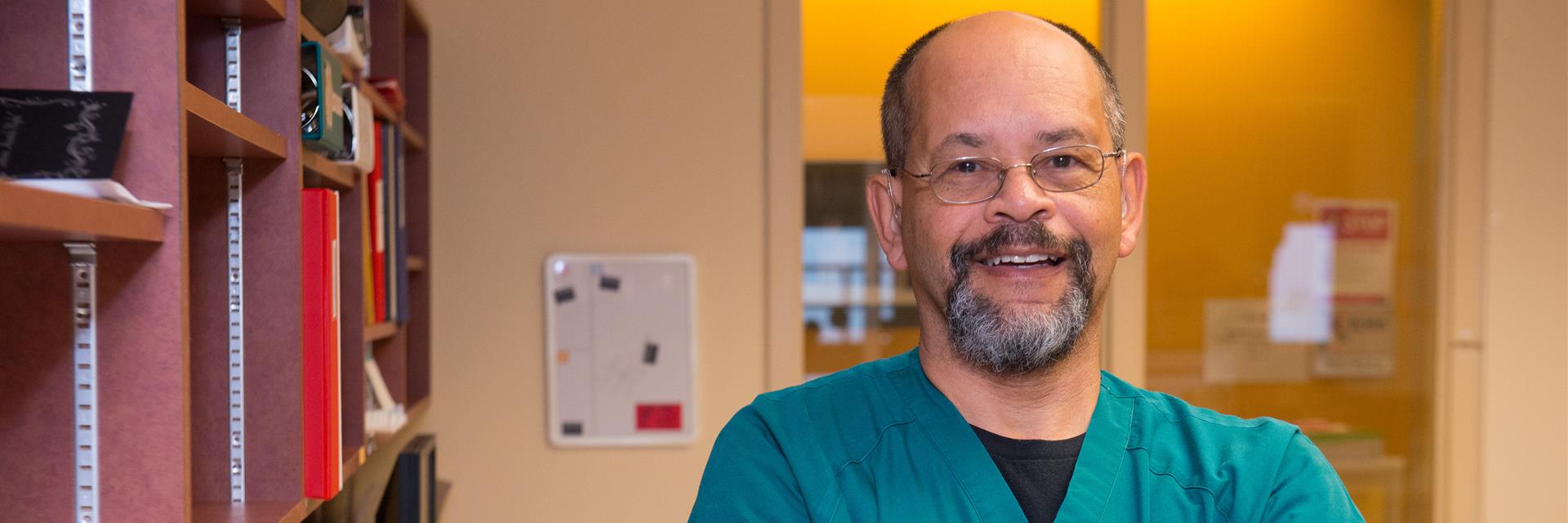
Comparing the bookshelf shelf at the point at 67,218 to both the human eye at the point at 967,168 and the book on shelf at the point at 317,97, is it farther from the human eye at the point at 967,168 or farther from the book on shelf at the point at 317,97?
the human eye at the point at 967,168

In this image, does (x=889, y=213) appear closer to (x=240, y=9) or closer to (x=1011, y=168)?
(x=1011, y=168)

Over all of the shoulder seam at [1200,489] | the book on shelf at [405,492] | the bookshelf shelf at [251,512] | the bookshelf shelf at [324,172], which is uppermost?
the bookshelf shelf at [324,172]

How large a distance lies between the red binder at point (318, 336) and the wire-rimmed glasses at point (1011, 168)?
0.76 m

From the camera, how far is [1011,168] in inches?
46.8

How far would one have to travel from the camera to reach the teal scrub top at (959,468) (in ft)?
3.84

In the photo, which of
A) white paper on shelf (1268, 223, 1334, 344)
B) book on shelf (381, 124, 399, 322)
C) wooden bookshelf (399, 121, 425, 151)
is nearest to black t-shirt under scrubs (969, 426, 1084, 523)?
book on shelf (381, 124, 399, 322)

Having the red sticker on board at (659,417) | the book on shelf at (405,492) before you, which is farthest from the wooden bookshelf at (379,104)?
the red sticker on board at (659,417)

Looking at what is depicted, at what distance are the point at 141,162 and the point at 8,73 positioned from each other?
0.12 m

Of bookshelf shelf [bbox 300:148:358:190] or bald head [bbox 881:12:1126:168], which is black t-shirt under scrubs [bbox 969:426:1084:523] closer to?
bald head [bbox 881:12:1126:168]

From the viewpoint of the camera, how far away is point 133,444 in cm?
101

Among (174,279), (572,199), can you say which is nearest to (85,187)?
(174,279)

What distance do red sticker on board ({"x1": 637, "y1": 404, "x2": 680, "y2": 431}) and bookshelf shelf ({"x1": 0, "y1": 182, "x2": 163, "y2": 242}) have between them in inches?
71.0

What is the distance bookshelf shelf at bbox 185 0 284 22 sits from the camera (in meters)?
1.29

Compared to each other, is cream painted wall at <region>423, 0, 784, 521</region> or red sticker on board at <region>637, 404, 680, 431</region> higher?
cream painted wall at <region>423, 0, 784, 521</region>
